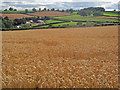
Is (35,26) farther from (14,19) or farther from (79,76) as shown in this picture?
(79,76)

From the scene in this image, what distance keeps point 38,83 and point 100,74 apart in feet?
5.86

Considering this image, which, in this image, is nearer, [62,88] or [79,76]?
[62,88]

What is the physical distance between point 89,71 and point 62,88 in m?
1.09

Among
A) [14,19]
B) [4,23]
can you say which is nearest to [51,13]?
[14,19]

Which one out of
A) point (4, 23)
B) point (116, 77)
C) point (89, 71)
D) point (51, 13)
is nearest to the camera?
point (116, 77)

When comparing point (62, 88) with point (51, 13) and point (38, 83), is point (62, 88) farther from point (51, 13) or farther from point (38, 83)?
point (51, 13)

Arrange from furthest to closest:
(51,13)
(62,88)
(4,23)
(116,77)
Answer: (51,13), (4,23), (116,77), (62,88)

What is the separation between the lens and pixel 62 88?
3.87 meters

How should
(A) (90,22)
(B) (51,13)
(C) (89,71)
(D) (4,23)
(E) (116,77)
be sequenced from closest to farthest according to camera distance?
(E) (116,77), (C) (89,71), (D) (4,23), (A) (90,22), (B) (51,13)

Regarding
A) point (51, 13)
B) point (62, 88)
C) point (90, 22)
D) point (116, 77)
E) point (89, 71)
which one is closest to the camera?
point (62, 88)

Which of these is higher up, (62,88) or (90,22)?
(90,22)

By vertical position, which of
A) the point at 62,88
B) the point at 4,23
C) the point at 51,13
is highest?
the point at 51,13

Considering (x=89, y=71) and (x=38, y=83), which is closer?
(x=38, y=83)

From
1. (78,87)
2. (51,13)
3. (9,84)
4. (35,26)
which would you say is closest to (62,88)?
(78,87)
